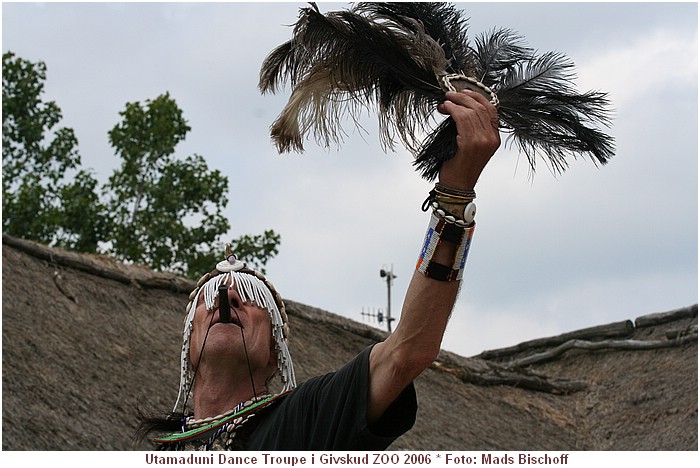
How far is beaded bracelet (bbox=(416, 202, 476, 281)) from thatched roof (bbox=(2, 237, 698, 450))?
11.7 feet

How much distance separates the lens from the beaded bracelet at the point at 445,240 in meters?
2.12

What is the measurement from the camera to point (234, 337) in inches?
110

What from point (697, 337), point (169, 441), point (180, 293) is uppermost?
point (180, 293)

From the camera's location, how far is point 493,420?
8.34m

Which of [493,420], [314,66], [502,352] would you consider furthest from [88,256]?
[314,66]

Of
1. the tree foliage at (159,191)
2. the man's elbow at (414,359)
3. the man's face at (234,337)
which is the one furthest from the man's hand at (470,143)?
the tree foliage at (159,191)

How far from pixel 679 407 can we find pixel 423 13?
632cm

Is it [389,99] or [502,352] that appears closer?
[389,99]

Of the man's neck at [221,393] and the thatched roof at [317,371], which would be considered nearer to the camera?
the man's neck at [221,393]

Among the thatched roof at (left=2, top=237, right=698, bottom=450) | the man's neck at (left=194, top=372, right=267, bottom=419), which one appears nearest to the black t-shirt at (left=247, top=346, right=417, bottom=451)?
the man's neck at (left=194, top=372, right=267, bottom=419)

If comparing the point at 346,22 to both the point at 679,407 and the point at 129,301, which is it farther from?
the point at 679,407

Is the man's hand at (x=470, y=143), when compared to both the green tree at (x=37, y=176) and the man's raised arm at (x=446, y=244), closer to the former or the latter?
the man's raised arm at (x=446, y=244)

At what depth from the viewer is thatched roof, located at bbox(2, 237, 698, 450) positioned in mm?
5883

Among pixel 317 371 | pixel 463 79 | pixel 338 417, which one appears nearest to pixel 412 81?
pixel 463 79
